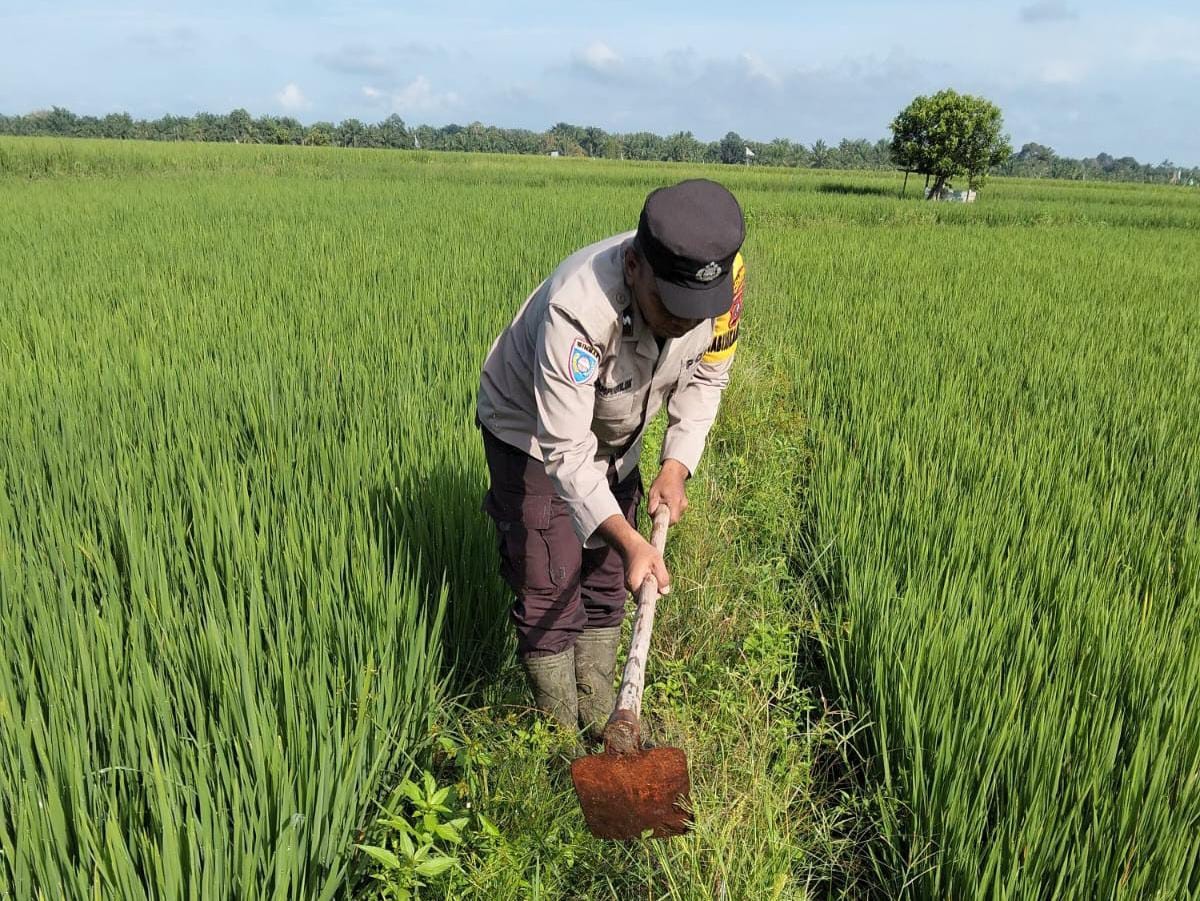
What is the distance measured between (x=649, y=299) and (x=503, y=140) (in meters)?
89.8

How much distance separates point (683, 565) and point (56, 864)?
1782mm

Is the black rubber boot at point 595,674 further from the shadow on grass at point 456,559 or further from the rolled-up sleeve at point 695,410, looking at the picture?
the rolled-up sleeve at point 695,410

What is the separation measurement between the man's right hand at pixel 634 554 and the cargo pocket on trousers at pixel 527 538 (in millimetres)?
290

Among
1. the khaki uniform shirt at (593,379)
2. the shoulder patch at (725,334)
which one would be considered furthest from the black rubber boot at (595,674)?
the shoulder patch at (725,334)

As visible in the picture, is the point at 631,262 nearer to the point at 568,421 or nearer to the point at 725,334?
the point at 568,421

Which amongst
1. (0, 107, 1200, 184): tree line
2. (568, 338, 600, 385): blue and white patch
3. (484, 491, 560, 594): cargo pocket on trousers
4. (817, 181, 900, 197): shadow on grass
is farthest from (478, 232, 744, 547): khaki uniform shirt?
(0, 107, 1200, 184): tree line

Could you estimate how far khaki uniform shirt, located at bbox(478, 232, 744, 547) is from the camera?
1.47 m

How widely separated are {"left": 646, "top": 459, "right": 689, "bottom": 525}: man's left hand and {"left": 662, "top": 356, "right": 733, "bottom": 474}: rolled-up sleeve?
0.08m

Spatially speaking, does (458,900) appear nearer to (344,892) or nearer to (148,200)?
(344,892)

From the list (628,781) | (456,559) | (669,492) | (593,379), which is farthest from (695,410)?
(628,781)

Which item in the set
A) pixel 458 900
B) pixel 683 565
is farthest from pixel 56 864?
pixel 683 565

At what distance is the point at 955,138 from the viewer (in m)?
24.8

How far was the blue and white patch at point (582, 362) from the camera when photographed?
57.1 inches

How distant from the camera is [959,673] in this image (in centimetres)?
164
